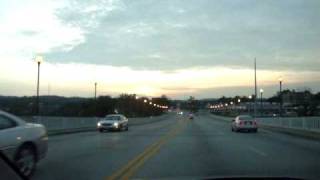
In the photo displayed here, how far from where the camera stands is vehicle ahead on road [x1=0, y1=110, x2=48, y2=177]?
13551 millimetres

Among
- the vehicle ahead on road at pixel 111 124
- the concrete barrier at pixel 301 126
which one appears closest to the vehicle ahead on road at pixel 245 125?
the concrete barrier at pixel 301 126

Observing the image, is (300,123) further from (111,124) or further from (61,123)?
(61,123)

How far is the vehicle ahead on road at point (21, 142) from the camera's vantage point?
44.5ft

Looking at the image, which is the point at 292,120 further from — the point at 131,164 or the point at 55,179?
the point at 55,179

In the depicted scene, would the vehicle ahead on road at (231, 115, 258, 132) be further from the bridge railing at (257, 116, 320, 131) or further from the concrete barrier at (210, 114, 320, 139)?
the bridge railing at (257, 116, 320, 131)

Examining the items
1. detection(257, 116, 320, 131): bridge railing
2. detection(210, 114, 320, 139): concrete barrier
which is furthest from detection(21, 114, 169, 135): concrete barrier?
detection(257, 116, 320, 131): bridge railing

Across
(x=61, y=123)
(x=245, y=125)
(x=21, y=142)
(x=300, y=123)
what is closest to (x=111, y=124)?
(x=61, y=123)

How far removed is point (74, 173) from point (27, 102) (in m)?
76.1

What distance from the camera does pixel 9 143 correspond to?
44.2 ft

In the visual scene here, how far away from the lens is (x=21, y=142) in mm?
14102

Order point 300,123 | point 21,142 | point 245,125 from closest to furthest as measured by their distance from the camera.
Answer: point 21,142 < point 300,123 < point 245,125

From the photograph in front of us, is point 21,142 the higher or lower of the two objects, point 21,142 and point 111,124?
the higher

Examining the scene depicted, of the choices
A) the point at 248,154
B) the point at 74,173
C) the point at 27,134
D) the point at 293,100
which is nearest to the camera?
the point at 27,134

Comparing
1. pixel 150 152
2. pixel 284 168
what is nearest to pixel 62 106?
pixel 150 152
